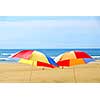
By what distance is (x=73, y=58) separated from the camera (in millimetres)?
2318

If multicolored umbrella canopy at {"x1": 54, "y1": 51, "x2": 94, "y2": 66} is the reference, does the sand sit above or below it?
below

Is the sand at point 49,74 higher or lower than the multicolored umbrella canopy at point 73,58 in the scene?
lower

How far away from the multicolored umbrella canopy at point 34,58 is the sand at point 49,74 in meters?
0.04

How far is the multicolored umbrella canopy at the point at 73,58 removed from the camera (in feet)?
7.57

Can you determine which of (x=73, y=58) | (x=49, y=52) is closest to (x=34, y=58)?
(x=49, y=52)

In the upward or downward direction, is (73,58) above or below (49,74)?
above

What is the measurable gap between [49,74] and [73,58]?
24 cm

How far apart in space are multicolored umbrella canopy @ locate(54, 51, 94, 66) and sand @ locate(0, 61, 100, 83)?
38 millimetres

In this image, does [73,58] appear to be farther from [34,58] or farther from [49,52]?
[34,58]

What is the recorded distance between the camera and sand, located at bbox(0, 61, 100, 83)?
2301 mm

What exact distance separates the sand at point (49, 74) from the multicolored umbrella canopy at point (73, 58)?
4 cm
